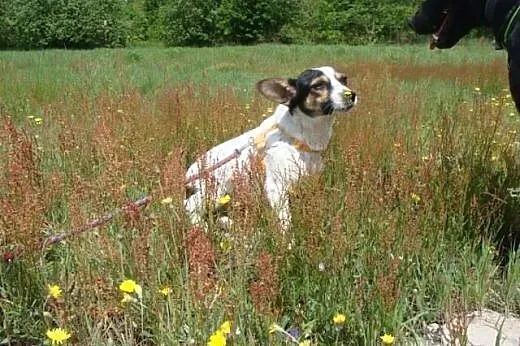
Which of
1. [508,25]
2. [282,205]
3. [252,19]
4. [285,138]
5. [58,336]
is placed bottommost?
[58,336]

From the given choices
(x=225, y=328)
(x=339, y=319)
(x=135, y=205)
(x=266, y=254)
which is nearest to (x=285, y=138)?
(x=135, y=205)

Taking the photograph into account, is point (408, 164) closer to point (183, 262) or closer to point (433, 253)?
point (433, 253)

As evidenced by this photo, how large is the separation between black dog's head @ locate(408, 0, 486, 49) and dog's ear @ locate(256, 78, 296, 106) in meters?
0.90

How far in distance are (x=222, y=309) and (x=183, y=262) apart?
1.35ft

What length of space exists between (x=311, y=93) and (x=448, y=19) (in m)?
0.93

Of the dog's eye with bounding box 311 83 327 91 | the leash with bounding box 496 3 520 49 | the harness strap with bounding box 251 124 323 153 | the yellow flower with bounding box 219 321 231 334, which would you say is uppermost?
the leash with bounding box 496 3 520 49

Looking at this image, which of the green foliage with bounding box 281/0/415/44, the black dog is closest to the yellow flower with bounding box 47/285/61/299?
the black dog

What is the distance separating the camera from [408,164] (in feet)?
9.04

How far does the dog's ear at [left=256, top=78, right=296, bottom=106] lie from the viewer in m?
3.38

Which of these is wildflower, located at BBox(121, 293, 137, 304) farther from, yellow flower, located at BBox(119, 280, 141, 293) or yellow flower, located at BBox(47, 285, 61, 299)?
yellow flower, located at BBox(47, 285, 61, 299)

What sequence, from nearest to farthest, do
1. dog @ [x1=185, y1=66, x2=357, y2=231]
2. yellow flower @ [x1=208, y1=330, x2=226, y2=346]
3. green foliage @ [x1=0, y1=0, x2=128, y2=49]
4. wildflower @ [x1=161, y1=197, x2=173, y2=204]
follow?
yellow flower @ [x1=208, y1=330, x2=226, y2=346]
wildflower @ [x1=161, y1=197, x2=173, y2=204]
dog @ [x1=185, y1=66, x2=357, y2=231]
green foliage @ [x1=0, y1=0, x2=128, y2=49]

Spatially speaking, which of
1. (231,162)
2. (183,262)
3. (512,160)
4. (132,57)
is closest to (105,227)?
(183,262)

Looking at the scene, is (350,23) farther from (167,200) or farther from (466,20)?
(167,200)

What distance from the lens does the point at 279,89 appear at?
3.42m
